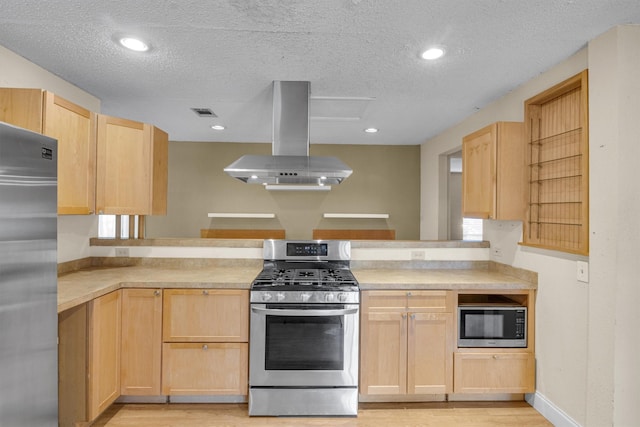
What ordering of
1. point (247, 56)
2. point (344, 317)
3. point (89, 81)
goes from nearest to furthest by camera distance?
point (247, 56) → point (344, 317) → point (89, 81)

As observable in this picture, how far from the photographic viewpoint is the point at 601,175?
6.22ft

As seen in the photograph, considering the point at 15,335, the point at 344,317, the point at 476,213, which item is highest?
the point at 476,213

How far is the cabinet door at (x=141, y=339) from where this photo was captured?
2377mm

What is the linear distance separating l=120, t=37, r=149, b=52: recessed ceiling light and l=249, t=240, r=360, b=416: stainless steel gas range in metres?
1.64

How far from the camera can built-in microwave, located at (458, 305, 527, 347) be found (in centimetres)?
245

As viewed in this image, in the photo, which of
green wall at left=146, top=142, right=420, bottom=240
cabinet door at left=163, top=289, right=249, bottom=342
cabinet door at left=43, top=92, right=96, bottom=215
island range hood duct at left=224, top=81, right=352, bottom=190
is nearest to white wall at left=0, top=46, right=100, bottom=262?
cabinet door at left=43, top=92, right=96, bottom=215

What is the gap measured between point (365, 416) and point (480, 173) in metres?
1.95

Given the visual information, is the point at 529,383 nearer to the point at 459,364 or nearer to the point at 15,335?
the point at 459,364

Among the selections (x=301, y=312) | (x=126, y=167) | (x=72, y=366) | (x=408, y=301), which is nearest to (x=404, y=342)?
(x=408, y=301)

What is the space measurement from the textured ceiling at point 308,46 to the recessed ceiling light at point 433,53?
6cm

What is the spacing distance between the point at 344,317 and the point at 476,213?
1.34 metres

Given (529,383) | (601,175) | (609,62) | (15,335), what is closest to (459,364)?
(529,383)

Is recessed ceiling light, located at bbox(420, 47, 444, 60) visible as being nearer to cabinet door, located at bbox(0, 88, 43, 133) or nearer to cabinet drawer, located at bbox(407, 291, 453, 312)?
cabinet drawer, located at bbox(407, 291, 453, 312)

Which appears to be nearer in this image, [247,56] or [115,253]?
[247,56]
